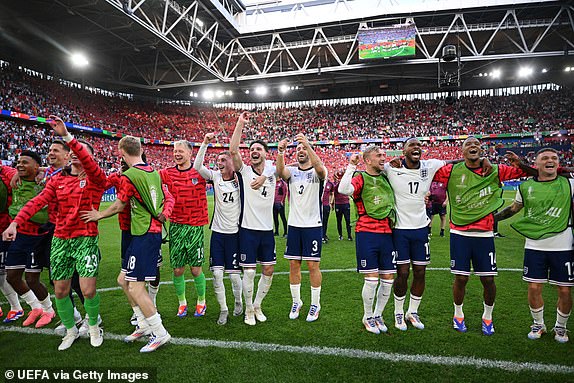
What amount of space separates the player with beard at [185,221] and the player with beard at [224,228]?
22 centimetres

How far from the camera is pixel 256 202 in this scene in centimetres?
463

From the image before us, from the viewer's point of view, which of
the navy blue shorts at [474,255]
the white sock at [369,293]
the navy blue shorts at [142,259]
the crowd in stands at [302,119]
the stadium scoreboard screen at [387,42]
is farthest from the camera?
the crowd in stands at [302,119]

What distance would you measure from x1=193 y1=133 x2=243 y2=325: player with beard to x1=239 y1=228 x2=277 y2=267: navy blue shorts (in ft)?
0.49

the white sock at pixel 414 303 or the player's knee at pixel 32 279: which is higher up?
the player's knee at pixel 32 279

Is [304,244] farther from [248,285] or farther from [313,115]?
[313,115]

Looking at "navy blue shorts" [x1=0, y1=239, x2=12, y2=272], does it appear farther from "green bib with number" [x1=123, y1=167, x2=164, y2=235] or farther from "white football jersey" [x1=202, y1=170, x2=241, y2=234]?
"white football jersey" [x1=202, y1=170, x2=241, y2=234]

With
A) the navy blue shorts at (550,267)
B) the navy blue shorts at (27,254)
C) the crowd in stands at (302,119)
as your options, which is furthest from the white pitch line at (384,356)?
the crowd in stands at (302,119)

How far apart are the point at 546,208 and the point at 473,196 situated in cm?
80

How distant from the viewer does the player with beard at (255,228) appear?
4496 millimetres

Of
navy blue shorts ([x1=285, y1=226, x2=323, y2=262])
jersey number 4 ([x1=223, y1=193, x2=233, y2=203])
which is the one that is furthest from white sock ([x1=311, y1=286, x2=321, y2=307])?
jersey number 4 ([x1=223, y1=193, x2=233, y2=203])

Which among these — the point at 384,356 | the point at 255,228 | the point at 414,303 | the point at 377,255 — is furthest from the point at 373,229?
the point at 255,228

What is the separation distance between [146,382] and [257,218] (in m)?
2.26

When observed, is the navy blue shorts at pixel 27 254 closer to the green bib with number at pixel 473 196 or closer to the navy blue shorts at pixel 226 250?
the navy blue shorts at pixel 226 250

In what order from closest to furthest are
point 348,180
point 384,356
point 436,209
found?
point 384,356 → point 348,180 → point 436,209
